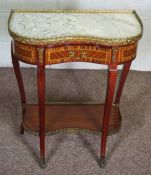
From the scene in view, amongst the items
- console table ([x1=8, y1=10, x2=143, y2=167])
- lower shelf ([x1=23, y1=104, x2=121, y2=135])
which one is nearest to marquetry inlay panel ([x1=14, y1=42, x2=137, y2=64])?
console table ([x1=8, y1=10, x2=143, y2=167])

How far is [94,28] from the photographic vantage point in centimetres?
125

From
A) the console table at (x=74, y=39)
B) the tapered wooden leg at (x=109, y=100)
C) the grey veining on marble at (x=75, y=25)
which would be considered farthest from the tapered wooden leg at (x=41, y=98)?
the tapered wooden leg at (x=109, y=100)

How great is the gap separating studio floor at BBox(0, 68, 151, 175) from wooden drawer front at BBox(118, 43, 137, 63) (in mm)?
511

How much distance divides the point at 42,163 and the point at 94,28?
0.63m

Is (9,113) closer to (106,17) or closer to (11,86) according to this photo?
(11,86)

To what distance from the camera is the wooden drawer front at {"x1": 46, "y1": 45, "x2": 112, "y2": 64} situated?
3.93ft

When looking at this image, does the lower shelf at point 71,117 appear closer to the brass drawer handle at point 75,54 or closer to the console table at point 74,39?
the console table at point 74,39

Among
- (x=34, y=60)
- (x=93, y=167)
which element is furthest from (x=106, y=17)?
Answer: (x=93, y=167)

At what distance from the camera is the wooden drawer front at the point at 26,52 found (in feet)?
3.91

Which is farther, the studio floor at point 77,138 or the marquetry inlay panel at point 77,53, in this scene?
the studio floor at point 77,138

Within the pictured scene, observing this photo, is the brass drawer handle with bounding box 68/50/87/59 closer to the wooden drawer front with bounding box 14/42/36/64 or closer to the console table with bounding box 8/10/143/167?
the console table with bounding box 8/10/143/167

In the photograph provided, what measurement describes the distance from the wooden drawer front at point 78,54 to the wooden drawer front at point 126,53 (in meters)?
0.04

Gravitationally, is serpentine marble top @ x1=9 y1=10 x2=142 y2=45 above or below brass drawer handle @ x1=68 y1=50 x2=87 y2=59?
above

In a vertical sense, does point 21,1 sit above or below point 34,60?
below
